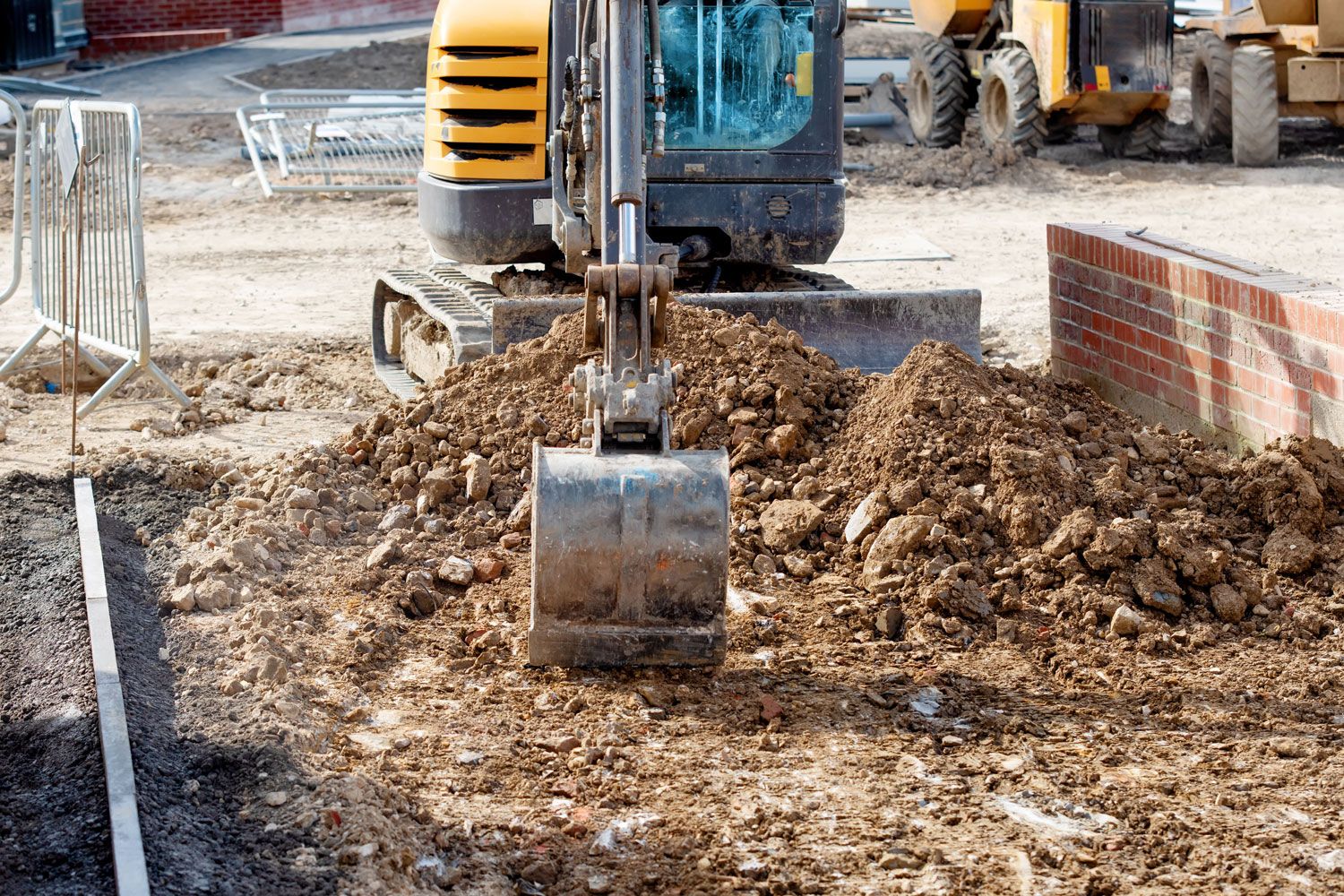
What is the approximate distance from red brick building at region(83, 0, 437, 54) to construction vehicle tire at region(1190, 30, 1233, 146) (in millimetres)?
16142

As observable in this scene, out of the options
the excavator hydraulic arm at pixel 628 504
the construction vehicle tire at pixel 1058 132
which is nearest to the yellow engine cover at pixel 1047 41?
the construction vehicle tire at pixel 1058 132

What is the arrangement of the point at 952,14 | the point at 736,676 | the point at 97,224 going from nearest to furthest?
the point at 736,676, the point at 97,224, the point at 952,14

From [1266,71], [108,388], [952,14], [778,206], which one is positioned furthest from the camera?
[952,14]

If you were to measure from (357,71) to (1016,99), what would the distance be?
10.7 m

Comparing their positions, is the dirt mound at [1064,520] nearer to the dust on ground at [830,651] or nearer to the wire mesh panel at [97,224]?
the dust on ground at [830,651]

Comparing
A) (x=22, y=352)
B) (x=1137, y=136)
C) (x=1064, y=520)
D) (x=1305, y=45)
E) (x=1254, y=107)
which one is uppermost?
(x=1305, y=45)

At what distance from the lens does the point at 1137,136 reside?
1675 cm

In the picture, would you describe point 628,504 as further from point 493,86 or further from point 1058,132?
point 1058,132

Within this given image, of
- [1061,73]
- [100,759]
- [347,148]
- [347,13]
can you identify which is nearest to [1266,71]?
[1061,73]

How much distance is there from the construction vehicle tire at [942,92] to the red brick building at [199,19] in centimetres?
1337

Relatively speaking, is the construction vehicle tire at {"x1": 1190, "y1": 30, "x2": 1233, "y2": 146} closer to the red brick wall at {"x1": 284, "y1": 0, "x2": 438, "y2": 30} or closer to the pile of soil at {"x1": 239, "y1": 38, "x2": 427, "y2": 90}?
the pile of soil at {"x1": 239, "y1": 38, "x2": 427, "y2": 90}

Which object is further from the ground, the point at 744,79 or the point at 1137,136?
the point at 744,79

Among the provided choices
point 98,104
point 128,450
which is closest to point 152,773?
point 128,450

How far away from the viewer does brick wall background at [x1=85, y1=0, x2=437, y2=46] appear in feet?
82.2
